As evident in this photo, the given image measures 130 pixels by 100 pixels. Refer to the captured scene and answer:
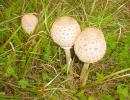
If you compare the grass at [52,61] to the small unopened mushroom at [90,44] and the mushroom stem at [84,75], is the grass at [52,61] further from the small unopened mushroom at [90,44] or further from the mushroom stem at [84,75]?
the small unopened mushroom at [90,44]

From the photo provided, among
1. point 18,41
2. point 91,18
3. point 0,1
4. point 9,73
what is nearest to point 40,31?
point 18,41

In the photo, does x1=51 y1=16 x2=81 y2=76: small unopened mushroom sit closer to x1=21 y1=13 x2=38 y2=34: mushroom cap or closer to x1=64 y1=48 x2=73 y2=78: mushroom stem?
x1=64 y1=48 x2=73 y2=78: mushroom stem

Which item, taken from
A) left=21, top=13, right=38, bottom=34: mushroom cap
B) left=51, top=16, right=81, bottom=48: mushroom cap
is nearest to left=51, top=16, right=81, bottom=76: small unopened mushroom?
left=51, top=16, right=81, bottom=48: mushroom cap

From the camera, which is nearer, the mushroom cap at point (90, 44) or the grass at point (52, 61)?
the mushroom cap at point (90, 44)

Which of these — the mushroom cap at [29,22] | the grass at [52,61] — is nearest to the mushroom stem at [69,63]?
the grass at [52,61]

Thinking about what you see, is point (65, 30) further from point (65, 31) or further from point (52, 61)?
point (52, 61)

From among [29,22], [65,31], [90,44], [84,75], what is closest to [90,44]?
[90,44]

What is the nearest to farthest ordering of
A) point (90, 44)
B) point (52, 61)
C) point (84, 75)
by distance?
point (90, 44), point (84, 75), point (52, 61)
